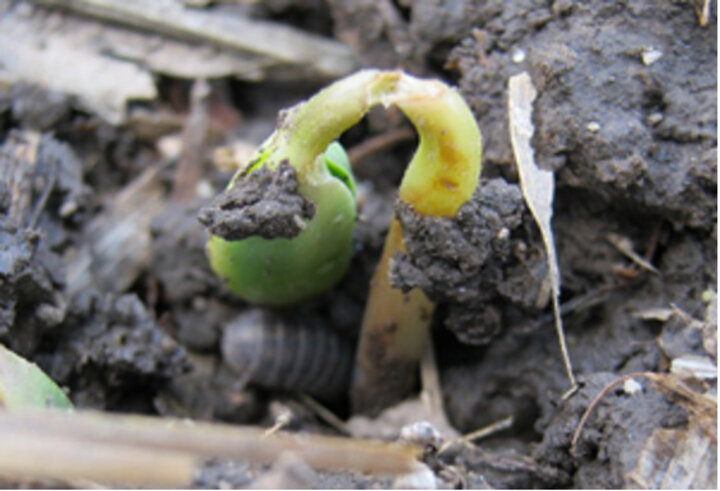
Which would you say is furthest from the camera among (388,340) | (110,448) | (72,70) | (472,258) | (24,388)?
(72,70)

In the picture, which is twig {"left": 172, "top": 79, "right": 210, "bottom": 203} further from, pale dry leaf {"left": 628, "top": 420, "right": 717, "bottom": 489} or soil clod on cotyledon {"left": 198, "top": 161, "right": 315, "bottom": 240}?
pale dry leaf {"left": 628, "top": 420, "right": 717, "bottom": 489}

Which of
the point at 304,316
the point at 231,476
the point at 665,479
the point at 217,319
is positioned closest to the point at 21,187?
the point at 217,319

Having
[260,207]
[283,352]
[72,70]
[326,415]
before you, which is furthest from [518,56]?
[72,70]

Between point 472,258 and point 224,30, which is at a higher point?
point 224,30

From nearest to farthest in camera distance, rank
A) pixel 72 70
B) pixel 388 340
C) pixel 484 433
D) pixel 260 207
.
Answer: pixel 260 207 < pixel 484 433 < pixel 388 340 < pixel 72 70

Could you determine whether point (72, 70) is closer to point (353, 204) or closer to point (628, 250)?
point (353, 204)

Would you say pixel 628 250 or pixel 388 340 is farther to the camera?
pixel 388 340

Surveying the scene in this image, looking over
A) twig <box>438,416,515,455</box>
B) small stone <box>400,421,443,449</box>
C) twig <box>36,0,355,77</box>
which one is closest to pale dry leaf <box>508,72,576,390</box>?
twig <box>438,416,515,455</box>

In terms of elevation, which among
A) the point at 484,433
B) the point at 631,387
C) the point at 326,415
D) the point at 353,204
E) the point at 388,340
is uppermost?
the point at 353,204
